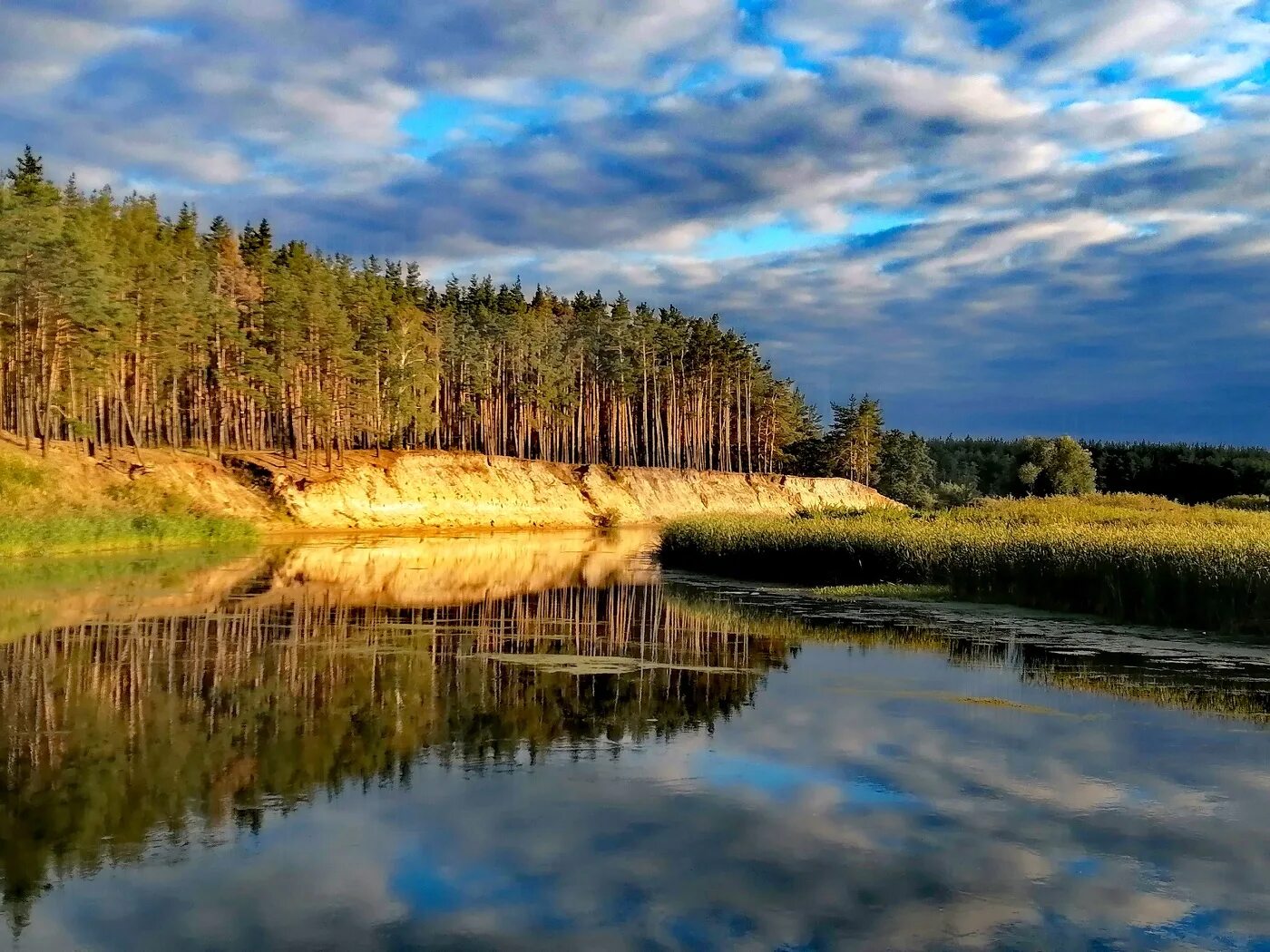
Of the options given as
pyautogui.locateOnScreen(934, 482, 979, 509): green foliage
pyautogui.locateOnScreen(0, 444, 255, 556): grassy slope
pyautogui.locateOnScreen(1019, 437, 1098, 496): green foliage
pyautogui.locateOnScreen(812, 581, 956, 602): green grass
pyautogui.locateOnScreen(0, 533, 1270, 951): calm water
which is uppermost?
pyautogui.locateOnScreen(1019, 437, 1098, 496): green foliage

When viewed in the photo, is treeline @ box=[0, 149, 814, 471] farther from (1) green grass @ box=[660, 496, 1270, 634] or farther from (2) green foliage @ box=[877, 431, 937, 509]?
(1) green grass @ box=[660, 496, 1270, 634]

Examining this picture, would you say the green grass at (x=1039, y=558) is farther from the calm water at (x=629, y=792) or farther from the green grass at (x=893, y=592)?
the calm water at (x=629, y=792)

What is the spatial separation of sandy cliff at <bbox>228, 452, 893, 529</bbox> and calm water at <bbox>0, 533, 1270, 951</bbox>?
52726 millimetres

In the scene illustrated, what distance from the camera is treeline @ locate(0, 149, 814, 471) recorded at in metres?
63.9

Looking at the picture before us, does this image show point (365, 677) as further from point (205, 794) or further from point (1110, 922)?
point (1110, 922)

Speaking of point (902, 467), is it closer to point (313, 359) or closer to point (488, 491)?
point (488, 491)

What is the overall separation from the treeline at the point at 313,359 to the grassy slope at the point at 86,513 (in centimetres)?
397

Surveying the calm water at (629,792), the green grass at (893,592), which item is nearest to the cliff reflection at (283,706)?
the calm water at (629,792)

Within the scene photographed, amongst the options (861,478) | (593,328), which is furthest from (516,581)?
(861,478)

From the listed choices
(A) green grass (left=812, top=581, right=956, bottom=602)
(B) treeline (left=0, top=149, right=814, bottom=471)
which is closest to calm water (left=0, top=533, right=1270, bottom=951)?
(A) green grass (left=812, top=581, right=956, bottom=602)

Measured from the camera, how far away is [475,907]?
876cm

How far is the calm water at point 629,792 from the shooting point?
338 inches

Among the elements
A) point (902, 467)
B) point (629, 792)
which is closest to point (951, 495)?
point (902, 467)

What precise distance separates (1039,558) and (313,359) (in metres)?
67.7
